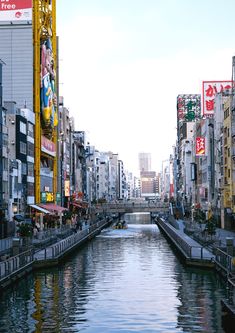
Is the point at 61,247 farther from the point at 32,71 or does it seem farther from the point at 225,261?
the point at 32,71

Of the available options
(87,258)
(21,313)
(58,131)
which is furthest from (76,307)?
(58,131)

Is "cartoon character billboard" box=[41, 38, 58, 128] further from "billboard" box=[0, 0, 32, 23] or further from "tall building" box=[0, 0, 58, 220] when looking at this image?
"billboard" box=[0, 0, 32, 23]

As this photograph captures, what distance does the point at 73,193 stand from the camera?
162 m

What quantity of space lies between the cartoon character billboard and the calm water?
176ft

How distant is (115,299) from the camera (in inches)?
1607

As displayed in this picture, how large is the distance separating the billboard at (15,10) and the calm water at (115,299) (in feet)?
190

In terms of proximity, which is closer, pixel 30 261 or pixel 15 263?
pixel 15 263

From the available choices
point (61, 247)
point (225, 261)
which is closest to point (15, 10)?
point (61, 247)

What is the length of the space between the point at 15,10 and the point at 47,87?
1458 centimetres

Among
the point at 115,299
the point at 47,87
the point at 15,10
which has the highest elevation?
the point at 15,10

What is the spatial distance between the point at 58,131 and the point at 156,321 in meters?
105

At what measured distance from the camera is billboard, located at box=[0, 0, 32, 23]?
10888 cm

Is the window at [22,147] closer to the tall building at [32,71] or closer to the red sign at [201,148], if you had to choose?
the tall building at [32,71]

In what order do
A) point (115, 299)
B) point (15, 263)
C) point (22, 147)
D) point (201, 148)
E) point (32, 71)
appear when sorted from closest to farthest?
1. point (115, 299)
2. point (15, 263)
3. point (22, 147)
4. point (32, 71)
5. point (201, 148)
